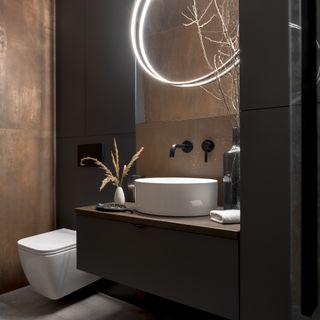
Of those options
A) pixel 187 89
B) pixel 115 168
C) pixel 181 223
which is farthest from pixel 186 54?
pixel 181 223

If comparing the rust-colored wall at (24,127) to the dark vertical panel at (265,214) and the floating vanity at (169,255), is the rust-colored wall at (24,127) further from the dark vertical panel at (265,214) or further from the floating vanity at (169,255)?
the dark vertical panel at (265,214)

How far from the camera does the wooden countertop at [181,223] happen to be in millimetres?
1191

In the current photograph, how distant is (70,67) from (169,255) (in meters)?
1.84

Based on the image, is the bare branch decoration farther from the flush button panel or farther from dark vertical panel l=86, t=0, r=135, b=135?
the flush button panel

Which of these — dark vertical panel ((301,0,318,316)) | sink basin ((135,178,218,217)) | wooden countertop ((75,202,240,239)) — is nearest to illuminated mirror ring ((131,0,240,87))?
sink basin ((135,178,218,217))

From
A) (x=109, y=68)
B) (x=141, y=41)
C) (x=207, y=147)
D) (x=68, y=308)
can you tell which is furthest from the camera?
(x=109, y=68)

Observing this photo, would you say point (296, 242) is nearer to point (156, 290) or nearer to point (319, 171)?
point (319, 171)

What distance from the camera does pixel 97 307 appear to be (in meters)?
2.18

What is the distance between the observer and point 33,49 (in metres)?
2.56

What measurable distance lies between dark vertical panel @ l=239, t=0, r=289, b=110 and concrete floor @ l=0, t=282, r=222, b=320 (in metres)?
1.37

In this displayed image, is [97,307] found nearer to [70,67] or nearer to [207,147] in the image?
[207,147]

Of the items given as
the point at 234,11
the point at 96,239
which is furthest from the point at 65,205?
the point at 234,11

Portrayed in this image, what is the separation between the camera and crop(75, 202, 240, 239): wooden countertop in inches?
46.9

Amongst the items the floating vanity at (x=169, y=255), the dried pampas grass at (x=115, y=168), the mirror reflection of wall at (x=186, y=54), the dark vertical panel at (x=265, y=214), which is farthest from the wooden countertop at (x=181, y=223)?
the mirror reflection of wall at (x=186, y=54)
